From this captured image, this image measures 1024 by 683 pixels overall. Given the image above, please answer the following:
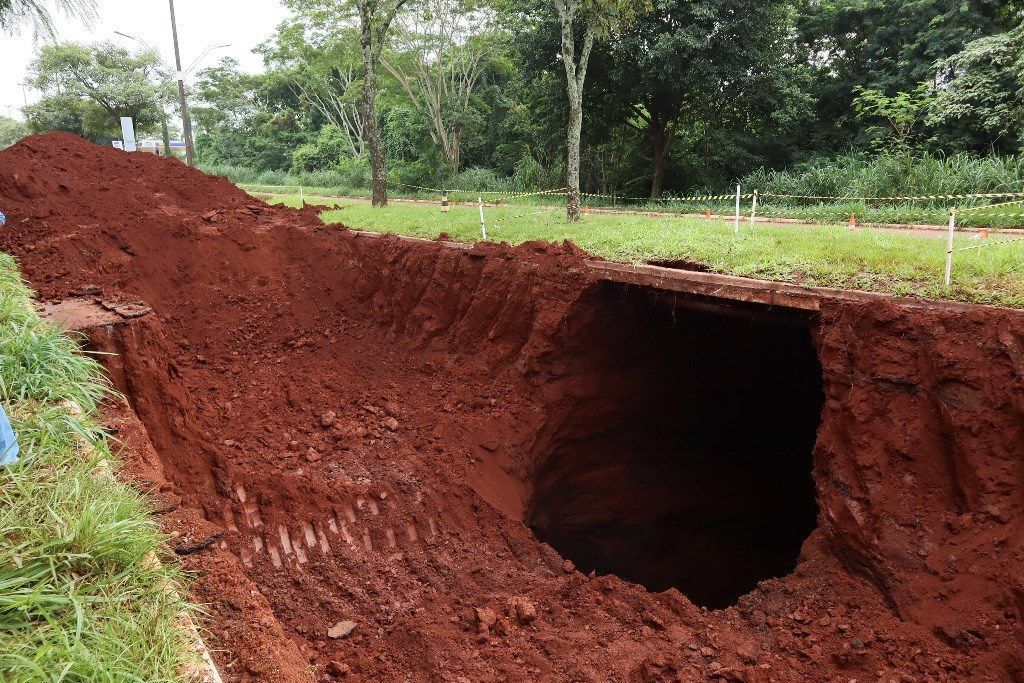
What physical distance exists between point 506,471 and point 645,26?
41.2 ft

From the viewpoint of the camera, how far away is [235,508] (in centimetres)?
677

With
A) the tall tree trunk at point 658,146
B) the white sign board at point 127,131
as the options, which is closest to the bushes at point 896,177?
the tall tree trunk at point 658,146

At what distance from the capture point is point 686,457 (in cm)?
1028

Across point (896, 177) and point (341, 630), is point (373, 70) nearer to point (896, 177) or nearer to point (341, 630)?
point (896, 177)

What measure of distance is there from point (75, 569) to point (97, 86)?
121ft

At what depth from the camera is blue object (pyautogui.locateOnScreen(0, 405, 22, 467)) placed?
138 inches

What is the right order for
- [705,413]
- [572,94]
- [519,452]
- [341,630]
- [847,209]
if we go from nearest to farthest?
1. [341,630]
2. [519,452]
3. [705,413]
4. [572,94]
5. [847,209]

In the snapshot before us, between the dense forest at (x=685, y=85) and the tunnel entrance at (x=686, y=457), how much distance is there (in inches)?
174

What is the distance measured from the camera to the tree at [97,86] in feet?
105

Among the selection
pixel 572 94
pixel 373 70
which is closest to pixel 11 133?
pixel 373 70

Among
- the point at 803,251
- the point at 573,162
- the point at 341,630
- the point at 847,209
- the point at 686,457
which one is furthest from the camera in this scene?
the point at 847,209

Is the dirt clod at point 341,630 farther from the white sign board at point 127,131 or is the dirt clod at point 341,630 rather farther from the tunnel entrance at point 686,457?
the white sign board at point 127,131

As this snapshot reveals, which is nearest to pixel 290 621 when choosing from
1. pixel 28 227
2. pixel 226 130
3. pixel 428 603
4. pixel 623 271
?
pixel 428 603

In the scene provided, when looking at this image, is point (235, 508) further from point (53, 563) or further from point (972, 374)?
point (972, 374)
